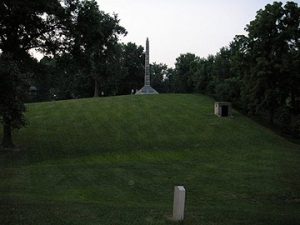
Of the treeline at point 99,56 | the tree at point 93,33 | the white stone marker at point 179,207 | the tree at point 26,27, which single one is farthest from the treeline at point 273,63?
the white stone marker at point 179,207

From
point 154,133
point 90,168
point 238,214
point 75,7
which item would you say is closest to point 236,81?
point 154,133

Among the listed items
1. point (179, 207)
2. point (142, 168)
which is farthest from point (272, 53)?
point (179, 207)

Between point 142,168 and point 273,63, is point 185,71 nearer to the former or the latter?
point 273,63

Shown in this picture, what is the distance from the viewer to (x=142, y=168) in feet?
86.3

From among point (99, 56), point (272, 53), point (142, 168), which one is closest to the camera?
point (142, 168)

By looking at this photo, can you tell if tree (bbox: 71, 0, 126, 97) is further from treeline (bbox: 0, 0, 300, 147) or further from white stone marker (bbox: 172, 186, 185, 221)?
white stone marker (bbox: 172, 186, 185, 221)

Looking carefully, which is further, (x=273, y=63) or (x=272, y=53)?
(x=272, y=53)

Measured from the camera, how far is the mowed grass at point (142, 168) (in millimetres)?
11820

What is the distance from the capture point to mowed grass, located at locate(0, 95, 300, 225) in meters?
11.8

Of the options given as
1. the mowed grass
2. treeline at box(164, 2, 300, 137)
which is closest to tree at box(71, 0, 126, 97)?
the mowed grass

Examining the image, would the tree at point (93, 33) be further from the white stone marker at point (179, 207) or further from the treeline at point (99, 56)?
the white stone marker at point (179, 207)

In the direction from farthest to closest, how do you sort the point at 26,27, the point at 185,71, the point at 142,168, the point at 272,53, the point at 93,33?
the point at 185,71 < the point at 272,53 < the point at 93,33 < the point at 26,27 < the point at 142,168

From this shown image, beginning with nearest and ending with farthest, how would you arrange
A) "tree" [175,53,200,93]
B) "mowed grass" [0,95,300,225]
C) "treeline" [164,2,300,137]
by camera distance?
"mowed grass" [0,95,300,225] → "treeline" [164,2,300,137] → "tree" [175,53,200,93]

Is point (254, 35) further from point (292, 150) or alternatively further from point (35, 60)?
point (35, 60)
